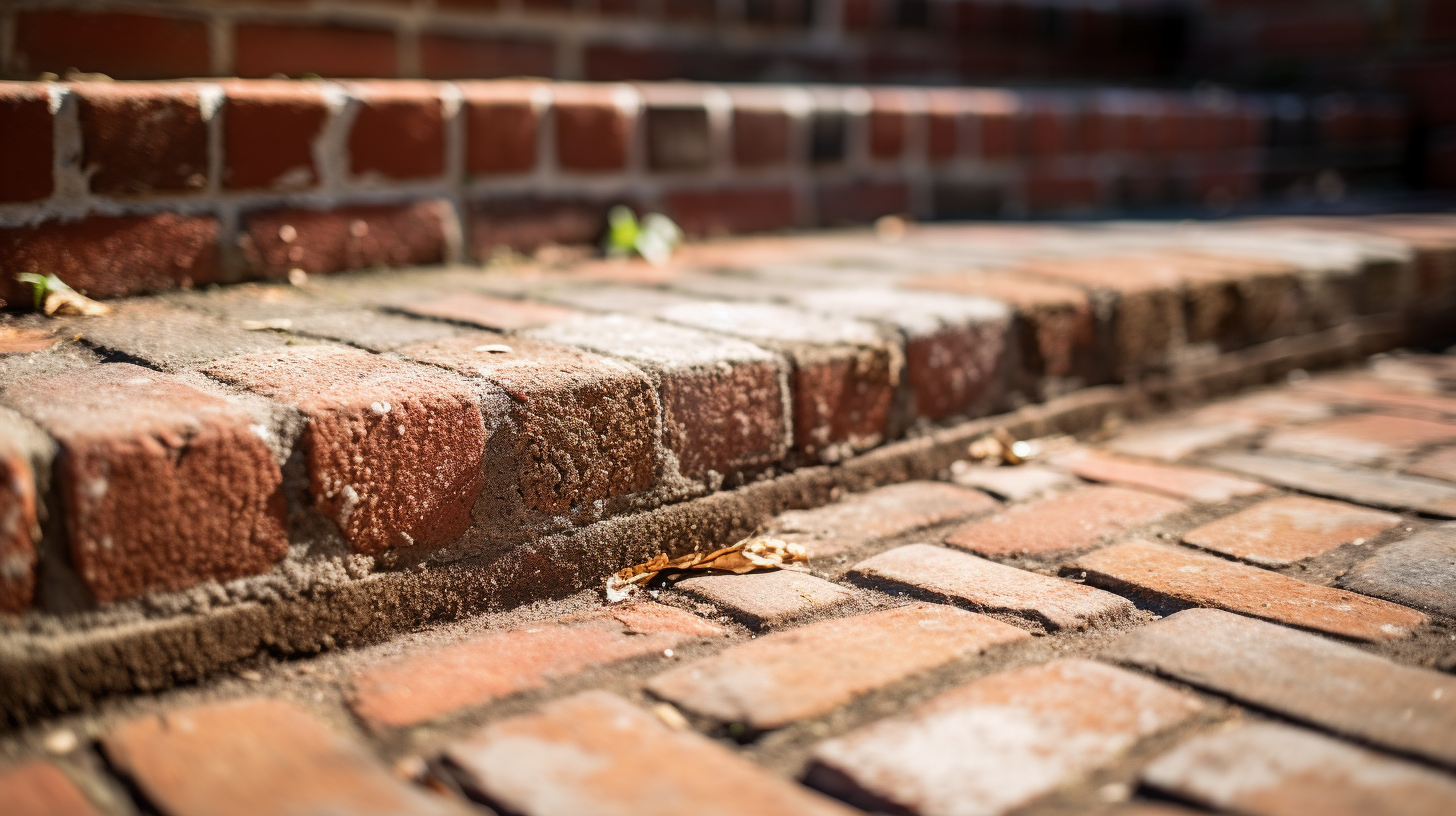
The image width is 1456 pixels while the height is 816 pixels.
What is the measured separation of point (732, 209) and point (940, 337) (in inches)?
33.8

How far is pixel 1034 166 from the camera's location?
298 centimetres

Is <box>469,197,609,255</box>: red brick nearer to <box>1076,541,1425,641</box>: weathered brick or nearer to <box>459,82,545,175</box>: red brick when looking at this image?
<box>459,82,545,175</box>: red brick

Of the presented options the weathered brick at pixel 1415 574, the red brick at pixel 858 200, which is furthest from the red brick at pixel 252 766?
the red brick at pixel 858 200

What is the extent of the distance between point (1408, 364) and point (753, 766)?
2.24m

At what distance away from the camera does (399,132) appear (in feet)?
5.72

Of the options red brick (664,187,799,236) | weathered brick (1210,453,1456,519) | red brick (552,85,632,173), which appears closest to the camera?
weathered brick (1210,453,1456,519)

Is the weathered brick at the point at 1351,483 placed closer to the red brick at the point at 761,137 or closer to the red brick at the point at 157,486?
the red brick at the point at 761,137

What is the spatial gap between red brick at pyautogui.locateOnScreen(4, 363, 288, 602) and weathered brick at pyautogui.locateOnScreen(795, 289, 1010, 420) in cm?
87

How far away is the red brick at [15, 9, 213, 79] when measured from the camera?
5.16 ft

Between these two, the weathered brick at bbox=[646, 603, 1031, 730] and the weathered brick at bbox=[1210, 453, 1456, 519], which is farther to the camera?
the weathered brick at bbox=[1210, 453, 1456, 519]

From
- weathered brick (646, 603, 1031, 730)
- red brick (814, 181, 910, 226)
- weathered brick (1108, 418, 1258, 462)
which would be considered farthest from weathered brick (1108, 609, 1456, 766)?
red brick (814, 181, 910, 226)

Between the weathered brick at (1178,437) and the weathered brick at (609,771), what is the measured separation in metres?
1.10

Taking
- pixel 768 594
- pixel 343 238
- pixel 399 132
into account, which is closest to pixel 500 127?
pixel 399 132

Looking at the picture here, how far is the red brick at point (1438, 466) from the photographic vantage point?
63.2 inches
